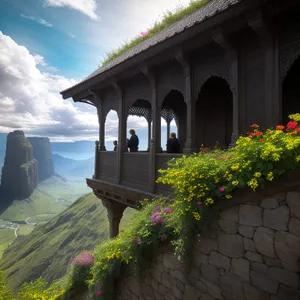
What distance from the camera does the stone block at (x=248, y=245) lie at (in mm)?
3115

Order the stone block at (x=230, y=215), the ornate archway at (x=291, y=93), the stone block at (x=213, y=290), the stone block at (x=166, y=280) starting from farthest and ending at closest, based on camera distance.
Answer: the ornate archway at (x=291, y=93) < the stone block at (x=166, y=280) < the stone block at (x=213, y=290) < the stone block at (x=230, y=215)

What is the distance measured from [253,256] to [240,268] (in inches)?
11.4

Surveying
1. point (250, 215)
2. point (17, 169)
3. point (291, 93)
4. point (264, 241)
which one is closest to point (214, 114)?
point (291, 93)

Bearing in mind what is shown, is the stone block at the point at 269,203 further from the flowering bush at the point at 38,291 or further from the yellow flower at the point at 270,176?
the flowering bush at the point at 38,291

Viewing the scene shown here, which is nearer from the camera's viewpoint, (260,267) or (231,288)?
(260,267)

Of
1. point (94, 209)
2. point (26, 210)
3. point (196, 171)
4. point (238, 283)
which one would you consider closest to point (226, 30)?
point (196, 171)

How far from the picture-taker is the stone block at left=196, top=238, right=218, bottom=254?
351cm

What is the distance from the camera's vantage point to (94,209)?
9050 cm

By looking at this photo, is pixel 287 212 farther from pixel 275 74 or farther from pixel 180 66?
pixel 180 66

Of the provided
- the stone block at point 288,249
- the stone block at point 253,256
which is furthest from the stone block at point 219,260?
the stone block at point 288,249

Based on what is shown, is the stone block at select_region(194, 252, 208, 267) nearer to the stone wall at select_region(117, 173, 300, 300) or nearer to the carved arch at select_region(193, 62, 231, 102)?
the stone wall at select_region(117, 173, 300, 300)

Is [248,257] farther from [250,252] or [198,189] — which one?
[198,189]

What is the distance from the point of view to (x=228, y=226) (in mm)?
3354

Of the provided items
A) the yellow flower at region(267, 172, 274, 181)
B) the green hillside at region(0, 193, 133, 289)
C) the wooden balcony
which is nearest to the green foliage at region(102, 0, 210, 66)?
the wooden balcony
